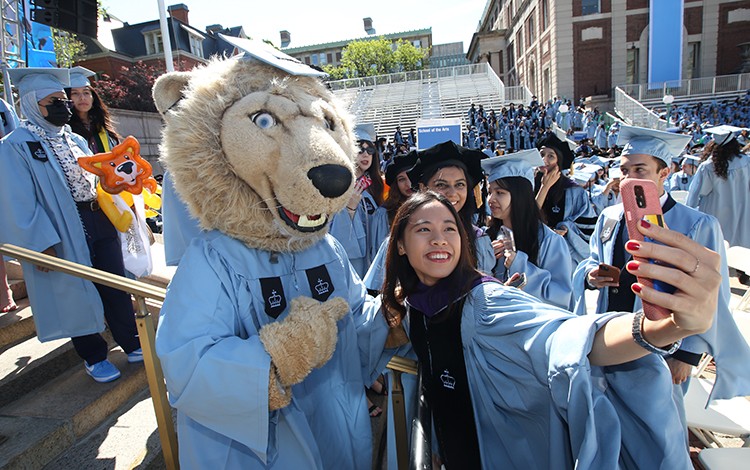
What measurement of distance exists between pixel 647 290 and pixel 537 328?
478mm

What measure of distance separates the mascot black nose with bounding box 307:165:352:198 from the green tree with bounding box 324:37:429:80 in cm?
5566

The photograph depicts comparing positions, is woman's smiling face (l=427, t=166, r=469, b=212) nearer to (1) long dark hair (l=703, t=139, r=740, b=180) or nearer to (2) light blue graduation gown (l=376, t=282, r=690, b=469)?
(2) light blue graduation gown (l=376, t=282, r=690, b=469)

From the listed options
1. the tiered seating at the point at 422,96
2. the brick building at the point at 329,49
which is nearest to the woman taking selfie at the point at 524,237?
the tiered seating at the point at 422,96

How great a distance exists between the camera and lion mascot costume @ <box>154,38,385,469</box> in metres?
1.36

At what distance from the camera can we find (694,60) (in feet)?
94.2

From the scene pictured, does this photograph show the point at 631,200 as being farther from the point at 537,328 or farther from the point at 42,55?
the point at 42,55

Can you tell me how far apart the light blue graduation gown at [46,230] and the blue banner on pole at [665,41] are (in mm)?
30599

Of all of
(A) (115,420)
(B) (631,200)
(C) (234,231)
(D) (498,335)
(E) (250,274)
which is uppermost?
(B) (631,200)

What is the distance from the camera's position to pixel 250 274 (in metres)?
1.60

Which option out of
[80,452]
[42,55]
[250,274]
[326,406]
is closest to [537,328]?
[326,406]

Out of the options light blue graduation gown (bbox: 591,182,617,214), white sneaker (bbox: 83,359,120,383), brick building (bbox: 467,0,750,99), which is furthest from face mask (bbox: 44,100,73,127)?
brick building (bbox: 467,0,750,99)

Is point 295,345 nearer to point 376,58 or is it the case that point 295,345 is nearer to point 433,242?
point 433,242

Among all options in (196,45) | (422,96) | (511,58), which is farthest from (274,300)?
(511,58)

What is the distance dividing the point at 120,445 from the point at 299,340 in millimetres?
1885
